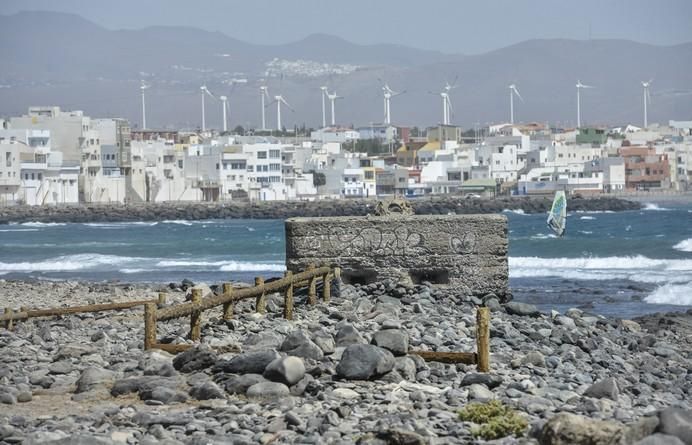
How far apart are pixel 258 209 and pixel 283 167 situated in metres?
20.2

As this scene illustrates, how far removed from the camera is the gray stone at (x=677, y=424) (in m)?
6.45

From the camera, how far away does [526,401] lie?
27.8 feet

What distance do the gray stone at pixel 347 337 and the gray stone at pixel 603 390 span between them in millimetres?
2113

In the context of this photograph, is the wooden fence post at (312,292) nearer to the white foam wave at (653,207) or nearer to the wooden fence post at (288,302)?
the wooden fence post at (288,302)

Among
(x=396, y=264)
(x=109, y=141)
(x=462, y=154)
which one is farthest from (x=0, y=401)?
(x=462, y=154)

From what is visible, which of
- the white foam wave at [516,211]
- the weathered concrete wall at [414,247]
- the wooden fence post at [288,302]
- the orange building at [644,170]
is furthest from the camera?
the orange building at [644,170]

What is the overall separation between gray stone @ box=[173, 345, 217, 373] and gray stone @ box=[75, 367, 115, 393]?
0.44m

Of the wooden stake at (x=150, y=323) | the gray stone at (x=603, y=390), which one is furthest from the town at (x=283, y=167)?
the gray stone at (x=603, y=390)

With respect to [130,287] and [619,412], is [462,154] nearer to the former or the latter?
[130,287]

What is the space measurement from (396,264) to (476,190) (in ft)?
330

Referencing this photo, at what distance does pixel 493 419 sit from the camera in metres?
7.72

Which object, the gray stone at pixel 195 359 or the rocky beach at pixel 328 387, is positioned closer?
the rocky beach at pixel 328 387

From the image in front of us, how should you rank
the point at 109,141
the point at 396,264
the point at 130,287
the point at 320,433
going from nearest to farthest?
1. the point at 320,433
2. the point at 396,264
3. the point at 130,287
4. the point at 109,141

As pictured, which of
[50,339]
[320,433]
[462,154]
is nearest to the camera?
[320,433]
